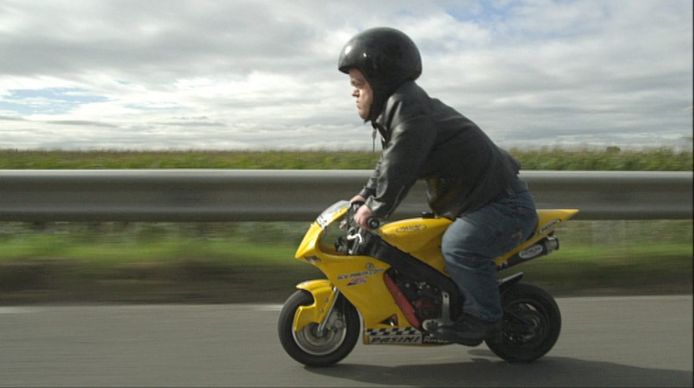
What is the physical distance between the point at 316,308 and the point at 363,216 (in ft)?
1.88

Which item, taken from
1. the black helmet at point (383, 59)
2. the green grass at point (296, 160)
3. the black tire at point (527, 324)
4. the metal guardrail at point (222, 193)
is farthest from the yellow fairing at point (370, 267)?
the green grass at point (296, 160)

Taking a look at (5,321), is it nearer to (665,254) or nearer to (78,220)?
(78,220)

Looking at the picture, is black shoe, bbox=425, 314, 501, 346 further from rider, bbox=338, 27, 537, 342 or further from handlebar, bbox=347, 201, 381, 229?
handlebar, bbox=347, 201, 381, 229

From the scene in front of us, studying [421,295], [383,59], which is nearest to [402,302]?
[421,295]

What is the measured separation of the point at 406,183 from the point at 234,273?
2.53m

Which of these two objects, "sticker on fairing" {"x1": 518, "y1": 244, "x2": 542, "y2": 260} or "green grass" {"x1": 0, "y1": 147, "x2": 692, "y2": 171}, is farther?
"green grass" {"x1": 0, "y1": 147, "x2": 692, "y2": 171}

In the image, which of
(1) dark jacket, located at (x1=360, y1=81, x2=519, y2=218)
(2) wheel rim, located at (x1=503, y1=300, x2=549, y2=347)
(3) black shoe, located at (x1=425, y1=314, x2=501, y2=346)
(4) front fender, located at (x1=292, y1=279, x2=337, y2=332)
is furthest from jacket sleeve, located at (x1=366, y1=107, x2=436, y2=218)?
(2) wheel rim, located at (x1=503, y1=300, x2=549, y2=347)

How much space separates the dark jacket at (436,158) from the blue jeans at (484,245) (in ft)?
0.23

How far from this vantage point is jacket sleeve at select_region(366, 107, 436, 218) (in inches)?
143

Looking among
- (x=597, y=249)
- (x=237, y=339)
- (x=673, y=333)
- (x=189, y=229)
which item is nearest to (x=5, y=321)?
(x=237, y=339)

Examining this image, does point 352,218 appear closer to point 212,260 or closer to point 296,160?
point 212,260

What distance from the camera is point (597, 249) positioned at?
20.8ft

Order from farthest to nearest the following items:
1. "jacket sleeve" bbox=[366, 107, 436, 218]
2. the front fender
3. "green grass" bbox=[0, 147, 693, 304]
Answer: "green grass" bbox=[0, 147, 693, 304], the front fender, "jacket sleeve" bbox=[366, 107, 436, 218]

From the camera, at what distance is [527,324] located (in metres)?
4.10
